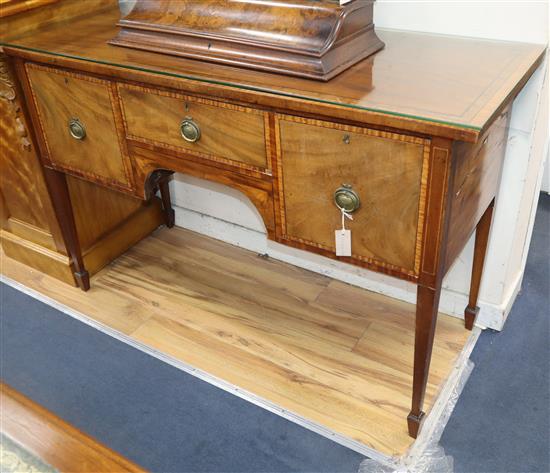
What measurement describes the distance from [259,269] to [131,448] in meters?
0.80

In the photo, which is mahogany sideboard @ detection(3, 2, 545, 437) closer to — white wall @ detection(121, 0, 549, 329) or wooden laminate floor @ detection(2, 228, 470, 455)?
white wall @ detection(121, 0, 549, 329)

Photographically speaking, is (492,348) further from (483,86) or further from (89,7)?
(89,7)

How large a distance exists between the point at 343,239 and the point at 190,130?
0.43m

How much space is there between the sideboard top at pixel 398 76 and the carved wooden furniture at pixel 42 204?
137mm

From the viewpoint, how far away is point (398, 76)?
1294 millimetres

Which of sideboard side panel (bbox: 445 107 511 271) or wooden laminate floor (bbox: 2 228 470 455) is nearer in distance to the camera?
sideboard side panel (bbox: 445 107 511 271)

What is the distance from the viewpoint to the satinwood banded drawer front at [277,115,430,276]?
1.19m

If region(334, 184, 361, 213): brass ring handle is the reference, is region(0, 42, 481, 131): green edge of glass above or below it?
above

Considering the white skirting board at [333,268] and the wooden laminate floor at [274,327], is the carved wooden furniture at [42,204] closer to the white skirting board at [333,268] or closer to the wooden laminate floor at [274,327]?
the wooden laminate floor at [274,327]

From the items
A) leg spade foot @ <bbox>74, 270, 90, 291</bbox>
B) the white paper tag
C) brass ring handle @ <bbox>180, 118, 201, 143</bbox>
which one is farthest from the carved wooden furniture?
the white paper tag

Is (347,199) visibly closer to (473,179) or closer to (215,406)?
(473,179)

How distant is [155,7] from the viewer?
5.12 feet

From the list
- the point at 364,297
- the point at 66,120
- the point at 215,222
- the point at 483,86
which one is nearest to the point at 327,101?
the point at 483,86

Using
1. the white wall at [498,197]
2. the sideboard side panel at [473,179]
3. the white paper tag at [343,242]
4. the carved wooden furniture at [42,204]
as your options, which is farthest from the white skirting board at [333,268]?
the white paper tag at [343,242]
